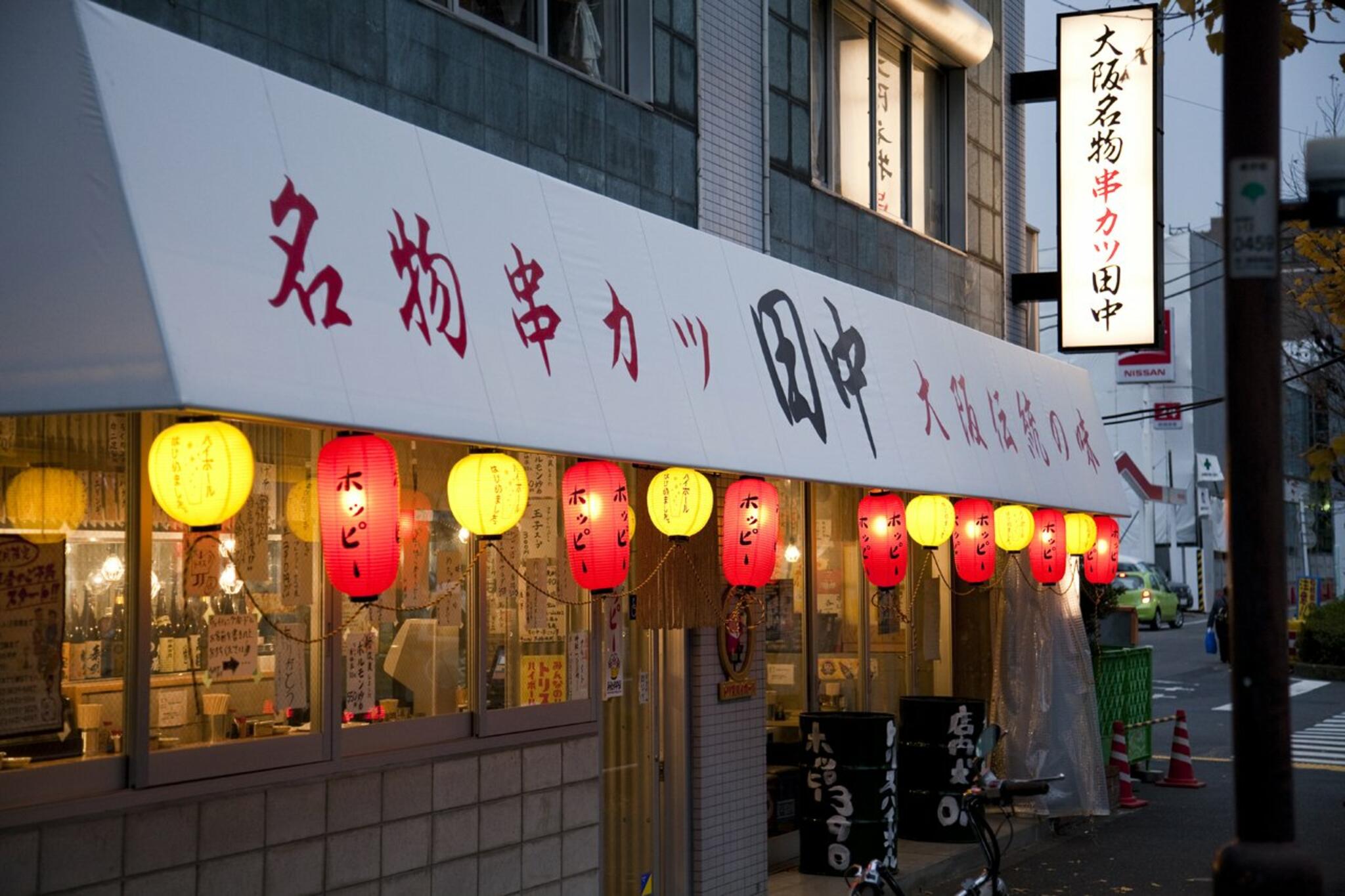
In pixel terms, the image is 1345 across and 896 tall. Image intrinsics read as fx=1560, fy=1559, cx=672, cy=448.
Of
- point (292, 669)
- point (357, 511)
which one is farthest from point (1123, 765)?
point (357, 511)

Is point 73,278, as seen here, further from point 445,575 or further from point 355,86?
point 445,575

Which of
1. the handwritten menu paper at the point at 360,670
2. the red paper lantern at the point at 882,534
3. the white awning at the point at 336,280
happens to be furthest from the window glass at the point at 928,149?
the handwritten menu paper at the point at 360,670

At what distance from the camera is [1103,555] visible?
17906 mm

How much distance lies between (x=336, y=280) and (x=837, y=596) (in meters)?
9.42

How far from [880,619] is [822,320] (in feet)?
18.0

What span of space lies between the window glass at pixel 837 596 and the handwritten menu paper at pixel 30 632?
896cm

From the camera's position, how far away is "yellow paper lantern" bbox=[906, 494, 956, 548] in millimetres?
13336

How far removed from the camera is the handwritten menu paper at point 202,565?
696cm

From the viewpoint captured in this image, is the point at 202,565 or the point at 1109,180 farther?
the point at 1109,180

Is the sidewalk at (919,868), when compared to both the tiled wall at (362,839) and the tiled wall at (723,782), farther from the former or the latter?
the tiled wall at (362,839)

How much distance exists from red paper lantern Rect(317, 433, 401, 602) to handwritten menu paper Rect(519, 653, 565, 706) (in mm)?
2648

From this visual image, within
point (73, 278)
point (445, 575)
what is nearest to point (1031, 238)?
point (445, 575)

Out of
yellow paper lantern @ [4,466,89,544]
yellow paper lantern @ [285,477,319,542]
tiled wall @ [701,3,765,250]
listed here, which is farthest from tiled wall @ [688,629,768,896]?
Result: yellow paper lantern @ [4,466,89,544]

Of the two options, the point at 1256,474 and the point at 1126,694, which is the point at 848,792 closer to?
the point at 1126,694
